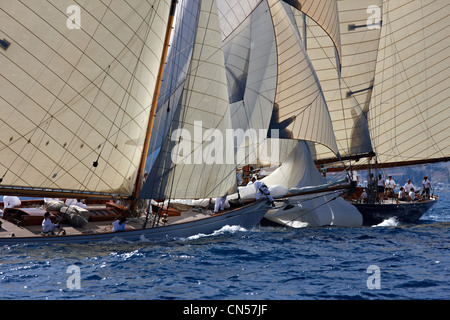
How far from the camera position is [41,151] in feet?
57.0

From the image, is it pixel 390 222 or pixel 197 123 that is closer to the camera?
pixel 197 123

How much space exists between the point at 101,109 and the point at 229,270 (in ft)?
24.0

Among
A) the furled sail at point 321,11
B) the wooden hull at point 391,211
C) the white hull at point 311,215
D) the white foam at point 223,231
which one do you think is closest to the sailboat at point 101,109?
the white foam at point 223,231

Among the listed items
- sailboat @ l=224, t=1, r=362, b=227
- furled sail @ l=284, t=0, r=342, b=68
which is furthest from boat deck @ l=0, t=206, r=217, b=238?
furled sail @ l=284, t=0, r=342, b=68

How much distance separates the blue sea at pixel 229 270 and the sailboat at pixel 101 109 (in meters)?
1.76

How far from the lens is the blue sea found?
11.6 metres

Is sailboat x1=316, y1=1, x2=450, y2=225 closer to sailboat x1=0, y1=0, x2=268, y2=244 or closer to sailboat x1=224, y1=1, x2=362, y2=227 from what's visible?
sailboat x1=224, y1=1, x2=362, y2=227

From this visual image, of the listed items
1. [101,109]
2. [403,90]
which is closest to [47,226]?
[101,109]

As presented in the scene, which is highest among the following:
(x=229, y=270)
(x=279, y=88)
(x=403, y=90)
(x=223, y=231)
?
(x=403, y=90)

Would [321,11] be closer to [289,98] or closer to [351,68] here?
[289,98]

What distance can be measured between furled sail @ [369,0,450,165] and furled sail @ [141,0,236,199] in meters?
15.8

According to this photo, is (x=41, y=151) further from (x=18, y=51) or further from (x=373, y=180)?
(x=373, y=180)

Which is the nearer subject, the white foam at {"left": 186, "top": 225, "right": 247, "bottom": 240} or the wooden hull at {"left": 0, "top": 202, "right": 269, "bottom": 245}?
the wooden hull at {"left": 0, "top": 202, "right": 269, "bottom": 245}

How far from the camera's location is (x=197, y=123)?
755 inches
